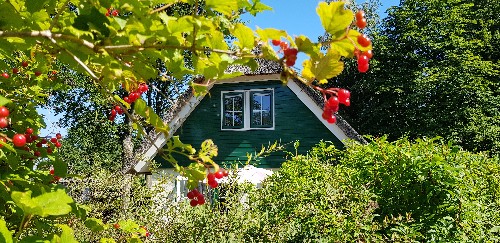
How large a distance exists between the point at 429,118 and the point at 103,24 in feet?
69.5

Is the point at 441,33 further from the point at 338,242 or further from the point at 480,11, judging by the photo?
the point at 338,242

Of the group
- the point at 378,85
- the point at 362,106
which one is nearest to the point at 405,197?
the point at 378,85

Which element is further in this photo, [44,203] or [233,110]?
[233,110]

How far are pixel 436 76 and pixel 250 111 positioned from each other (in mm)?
10783

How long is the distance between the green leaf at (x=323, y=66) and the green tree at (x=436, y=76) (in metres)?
20.0

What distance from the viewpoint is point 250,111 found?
14391mm

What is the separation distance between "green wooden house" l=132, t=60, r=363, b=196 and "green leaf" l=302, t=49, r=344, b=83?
11.7 meters

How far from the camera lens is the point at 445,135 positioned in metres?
20.3

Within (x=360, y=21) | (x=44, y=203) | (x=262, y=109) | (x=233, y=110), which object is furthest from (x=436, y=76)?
(x=44, y=203)

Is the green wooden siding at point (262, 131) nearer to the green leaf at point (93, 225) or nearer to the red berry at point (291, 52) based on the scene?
the green leaf at point (93, 225)

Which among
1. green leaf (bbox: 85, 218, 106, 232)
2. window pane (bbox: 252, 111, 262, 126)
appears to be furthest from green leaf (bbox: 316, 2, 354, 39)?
window pane (bbox: 252, 111, 262, 126)

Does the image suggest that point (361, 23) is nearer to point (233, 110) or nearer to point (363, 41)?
point (363, 41)

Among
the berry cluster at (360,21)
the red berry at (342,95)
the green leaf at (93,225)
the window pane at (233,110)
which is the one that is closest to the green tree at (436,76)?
the window pane at (233,110)

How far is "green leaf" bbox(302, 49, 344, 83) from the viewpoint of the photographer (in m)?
1.37
